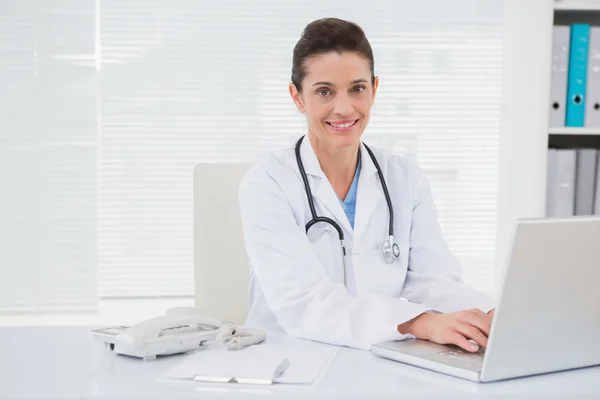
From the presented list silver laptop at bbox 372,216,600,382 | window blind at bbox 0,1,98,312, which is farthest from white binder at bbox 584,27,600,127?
window blind at bbox 0,1,98,312

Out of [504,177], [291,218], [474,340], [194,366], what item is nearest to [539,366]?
[474,340]

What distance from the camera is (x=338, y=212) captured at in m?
1.82

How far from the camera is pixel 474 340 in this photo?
1.30 metres

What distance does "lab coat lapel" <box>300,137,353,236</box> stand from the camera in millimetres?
1819

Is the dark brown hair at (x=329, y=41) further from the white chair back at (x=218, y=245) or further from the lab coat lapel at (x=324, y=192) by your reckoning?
the white chair back at (x=218, y=245)

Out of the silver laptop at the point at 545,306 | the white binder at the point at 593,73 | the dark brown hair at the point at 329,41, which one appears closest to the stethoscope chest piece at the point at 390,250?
the dark brown hair at the point at 329,41

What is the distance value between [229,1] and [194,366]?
2224mm

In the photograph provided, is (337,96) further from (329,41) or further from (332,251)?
(332,251)

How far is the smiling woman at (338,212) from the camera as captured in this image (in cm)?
167

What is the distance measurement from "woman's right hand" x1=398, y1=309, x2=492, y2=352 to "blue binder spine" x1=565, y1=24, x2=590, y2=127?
1.37 meters

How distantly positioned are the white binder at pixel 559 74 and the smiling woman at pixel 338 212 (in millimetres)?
795

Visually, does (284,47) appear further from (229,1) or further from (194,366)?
(194,366)

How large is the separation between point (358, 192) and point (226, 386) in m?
0.83

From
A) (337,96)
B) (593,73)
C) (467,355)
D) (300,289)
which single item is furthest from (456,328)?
(593,73)
